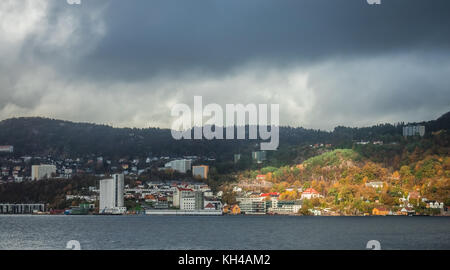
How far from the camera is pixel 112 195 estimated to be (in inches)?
3162

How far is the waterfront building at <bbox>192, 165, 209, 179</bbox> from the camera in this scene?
3506 inches

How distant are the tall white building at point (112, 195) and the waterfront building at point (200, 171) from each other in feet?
44.9

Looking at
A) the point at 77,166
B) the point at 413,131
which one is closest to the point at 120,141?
the point at 77,166

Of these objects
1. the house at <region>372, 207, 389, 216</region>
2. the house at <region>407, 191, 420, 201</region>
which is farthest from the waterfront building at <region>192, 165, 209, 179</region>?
the house at <region>407, 191, 420, 201</region>

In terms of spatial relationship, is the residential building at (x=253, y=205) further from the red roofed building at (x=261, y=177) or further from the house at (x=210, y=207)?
the red roofed building at (x=261, y=177)

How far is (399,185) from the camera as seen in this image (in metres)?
68.6

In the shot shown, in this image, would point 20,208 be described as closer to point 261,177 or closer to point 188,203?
point 188,203

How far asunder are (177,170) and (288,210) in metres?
27.9

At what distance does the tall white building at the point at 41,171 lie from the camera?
3664 inches

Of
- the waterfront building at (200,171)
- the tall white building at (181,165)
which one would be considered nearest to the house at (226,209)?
the waterfront building at (200,171)

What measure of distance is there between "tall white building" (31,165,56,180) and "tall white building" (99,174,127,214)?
654 inches

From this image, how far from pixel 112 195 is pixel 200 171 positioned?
15.5m
